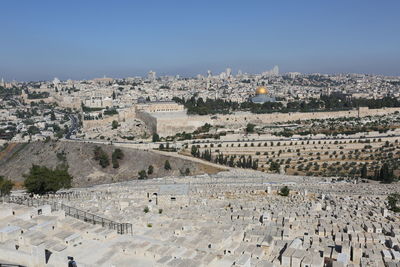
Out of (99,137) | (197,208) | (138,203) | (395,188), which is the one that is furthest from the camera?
(99,137)

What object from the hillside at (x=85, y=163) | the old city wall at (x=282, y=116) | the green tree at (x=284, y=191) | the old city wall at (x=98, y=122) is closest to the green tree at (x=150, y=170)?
the hillside at (x=85, y=163)

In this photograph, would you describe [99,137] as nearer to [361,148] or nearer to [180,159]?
[180,159]

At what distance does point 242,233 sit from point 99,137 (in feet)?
98.0

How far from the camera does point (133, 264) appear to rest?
6.81 metres

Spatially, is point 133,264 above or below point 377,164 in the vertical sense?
above

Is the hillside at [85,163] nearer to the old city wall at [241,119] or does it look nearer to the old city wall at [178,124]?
A: the old city wall at [178,124]

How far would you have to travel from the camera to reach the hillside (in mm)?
25516

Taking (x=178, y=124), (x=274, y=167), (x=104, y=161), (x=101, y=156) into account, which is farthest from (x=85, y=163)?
(x=274, y=167)

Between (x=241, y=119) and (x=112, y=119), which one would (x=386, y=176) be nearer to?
(x=241, y=119)

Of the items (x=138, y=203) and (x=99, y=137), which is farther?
(x=99, y=137)

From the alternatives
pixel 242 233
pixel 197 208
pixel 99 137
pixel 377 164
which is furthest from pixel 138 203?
pixel 99 137

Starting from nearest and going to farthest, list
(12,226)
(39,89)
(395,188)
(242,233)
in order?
(12,226) < (242,233) < (395,188) < (39,89)

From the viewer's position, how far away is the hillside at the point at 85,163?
2552 cm

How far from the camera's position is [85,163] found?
27.6m
